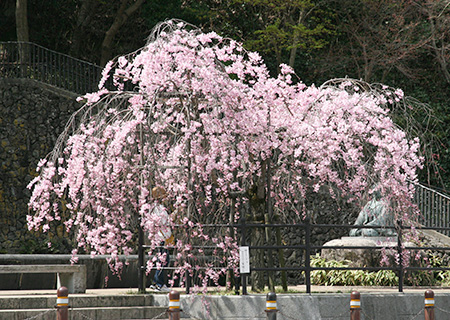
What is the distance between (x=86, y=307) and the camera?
444 inches

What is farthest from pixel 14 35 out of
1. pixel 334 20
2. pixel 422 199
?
pixel 422 199

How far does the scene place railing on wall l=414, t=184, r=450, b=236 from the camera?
1878cm

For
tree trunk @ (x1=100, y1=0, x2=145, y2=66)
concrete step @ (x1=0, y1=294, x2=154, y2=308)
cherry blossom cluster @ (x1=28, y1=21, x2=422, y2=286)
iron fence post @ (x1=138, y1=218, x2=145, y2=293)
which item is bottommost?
concrete step @ (x1=0, y1=294, x2=154, y2=308)

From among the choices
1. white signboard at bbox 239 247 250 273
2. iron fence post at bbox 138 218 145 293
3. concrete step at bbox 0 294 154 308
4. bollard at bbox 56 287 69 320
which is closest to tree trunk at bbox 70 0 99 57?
iron fence post at bbox 138 218 145 293

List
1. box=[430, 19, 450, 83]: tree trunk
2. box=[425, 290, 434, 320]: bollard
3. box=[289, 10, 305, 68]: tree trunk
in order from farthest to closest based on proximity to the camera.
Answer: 1. box=[430, 19, 450, 83]: tree trunk
2. box=[289, 10, 305, 68]: tree trunk
3. box=[425, 290, 434, 320]: bollard

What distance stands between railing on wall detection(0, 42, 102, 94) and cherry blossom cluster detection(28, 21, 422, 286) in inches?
359

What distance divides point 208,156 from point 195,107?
2.86 feet

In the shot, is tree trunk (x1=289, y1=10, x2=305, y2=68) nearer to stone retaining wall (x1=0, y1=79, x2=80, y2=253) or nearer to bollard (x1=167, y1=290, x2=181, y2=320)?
stone retaining wall (x1=0, y1=79, x2=80, y2=253)

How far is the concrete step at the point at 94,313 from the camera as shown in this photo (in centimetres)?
1038

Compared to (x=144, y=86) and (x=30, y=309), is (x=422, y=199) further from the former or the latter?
(x=30, y=309)

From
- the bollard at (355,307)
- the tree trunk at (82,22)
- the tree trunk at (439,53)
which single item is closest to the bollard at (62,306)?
the bollard at (355,307)

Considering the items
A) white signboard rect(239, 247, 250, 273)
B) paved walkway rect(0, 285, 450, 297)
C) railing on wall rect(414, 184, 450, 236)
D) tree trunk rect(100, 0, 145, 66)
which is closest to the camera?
white signboard rect(239, 247, 250, 273)

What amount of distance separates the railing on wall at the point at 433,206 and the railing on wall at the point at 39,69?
9985mm

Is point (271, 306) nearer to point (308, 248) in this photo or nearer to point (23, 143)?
point (308, 248)
